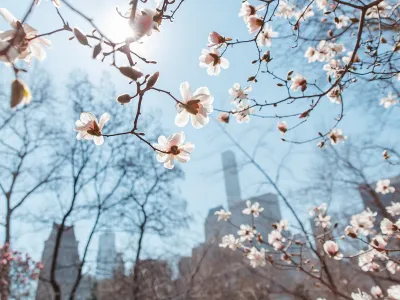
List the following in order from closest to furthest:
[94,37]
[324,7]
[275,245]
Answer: [94,37] < [324,7] < [275,245]

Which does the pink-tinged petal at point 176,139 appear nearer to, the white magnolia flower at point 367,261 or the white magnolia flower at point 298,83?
the white magnolia flower at point 298,83

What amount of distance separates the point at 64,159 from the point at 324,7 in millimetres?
6014

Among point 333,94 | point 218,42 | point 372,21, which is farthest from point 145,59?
point 372,21

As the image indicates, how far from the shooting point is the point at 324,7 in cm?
206

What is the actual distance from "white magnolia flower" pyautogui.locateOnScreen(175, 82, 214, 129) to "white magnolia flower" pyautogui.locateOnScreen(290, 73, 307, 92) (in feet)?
3.41

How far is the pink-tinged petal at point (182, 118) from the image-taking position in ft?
2.93

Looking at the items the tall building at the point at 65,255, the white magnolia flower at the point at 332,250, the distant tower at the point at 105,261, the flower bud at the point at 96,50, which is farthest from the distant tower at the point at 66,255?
the flower bud at the point at 96,50

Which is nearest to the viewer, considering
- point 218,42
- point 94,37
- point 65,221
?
point 94,37

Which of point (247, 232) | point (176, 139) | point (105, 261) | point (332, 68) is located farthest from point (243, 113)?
point (105, 261)

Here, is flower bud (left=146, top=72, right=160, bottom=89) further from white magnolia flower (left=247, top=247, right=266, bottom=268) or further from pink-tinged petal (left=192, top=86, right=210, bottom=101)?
white magnolia flower (left=247, top=247, right=266, bottom=268)

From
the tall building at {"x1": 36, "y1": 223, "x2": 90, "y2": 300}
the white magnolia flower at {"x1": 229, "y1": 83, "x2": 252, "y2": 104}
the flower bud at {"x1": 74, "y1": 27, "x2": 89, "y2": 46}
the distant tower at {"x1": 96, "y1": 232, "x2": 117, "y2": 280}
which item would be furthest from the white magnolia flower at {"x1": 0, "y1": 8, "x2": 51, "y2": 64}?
the distant tower at {"x1": 96, "y1": 232, "x2": 117, "y2": 280}

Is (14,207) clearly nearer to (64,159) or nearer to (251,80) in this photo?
(64,159)

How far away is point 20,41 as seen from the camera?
705mm

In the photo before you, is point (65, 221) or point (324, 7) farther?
point (65, 221)
